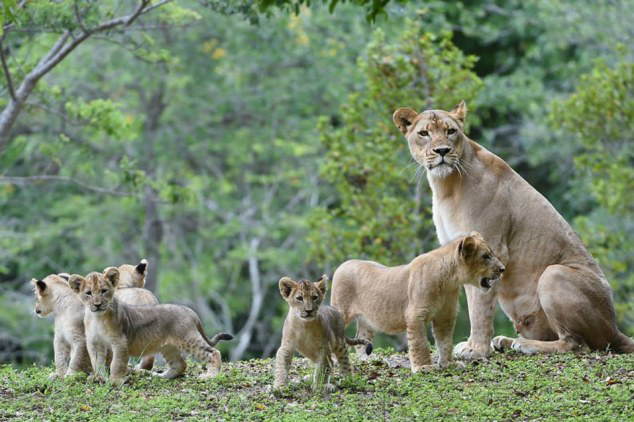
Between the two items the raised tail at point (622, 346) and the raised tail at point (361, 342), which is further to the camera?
the raised tail at point (622, 346)

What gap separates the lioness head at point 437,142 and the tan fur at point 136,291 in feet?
8.72

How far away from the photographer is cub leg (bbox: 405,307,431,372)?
8.95 m

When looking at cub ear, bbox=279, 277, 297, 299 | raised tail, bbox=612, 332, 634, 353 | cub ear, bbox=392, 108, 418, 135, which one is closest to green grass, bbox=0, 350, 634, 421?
raised tail, bbox=612, 332, 634, 353

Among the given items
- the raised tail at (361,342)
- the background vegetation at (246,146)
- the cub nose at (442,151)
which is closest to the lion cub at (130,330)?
the raised tail at (361,342)

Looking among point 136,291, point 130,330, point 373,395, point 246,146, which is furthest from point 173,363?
point 246,146

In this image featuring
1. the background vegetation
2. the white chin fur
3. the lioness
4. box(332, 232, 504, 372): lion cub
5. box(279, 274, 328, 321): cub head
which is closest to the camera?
box(279, 274, 328, 321): cub head

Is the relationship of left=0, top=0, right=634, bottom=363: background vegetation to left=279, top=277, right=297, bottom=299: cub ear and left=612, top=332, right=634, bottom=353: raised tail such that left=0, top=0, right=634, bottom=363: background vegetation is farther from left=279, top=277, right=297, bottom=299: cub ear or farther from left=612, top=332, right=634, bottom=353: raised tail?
left=279, top=277, right=297, bottom=299: cub ear

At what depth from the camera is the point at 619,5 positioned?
23047 millimetres

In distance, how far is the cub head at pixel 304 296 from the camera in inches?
325

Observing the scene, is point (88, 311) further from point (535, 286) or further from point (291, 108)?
point (291, 108)

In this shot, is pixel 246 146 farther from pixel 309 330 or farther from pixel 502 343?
pixel 309 330

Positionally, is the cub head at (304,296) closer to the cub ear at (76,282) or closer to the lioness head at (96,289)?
the lioness head at (96,289)

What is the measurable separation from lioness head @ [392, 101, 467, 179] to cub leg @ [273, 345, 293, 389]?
230cm

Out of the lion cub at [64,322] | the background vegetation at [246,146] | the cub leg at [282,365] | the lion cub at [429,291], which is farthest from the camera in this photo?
the background vegetation at [246,146]
